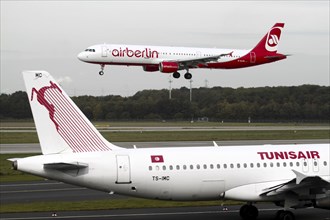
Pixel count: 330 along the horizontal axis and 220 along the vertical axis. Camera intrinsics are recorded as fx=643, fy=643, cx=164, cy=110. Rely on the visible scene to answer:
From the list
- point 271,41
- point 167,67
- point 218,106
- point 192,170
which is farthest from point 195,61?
point 218,106

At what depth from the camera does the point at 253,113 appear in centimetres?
16338

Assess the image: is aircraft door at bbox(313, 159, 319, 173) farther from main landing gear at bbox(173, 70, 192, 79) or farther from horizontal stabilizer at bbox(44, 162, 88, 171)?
main landing gear at bbox(173, 70, 192, 79)

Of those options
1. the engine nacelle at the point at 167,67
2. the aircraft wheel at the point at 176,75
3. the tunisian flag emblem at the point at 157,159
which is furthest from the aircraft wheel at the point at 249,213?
the aircraft wheel at the point at 176,75

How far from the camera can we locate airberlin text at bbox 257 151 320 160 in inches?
1003

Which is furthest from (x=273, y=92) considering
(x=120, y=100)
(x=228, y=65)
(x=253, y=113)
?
(x=228, y=65)

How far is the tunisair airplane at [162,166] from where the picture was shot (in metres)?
23.5

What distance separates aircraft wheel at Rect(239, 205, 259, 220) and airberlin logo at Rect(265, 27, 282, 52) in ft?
207

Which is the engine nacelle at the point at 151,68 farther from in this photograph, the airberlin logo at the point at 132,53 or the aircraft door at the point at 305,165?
the aircraft door at the point at 305,165

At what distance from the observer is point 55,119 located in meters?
23.7

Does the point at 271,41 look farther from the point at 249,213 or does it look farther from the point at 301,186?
the point at 301,186

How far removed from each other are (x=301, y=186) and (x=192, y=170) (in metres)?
4.09

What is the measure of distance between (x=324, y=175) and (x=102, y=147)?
8.84 metres

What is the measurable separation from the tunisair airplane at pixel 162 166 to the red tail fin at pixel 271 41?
60777 millimetres

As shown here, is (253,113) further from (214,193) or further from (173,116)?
(214,193)
